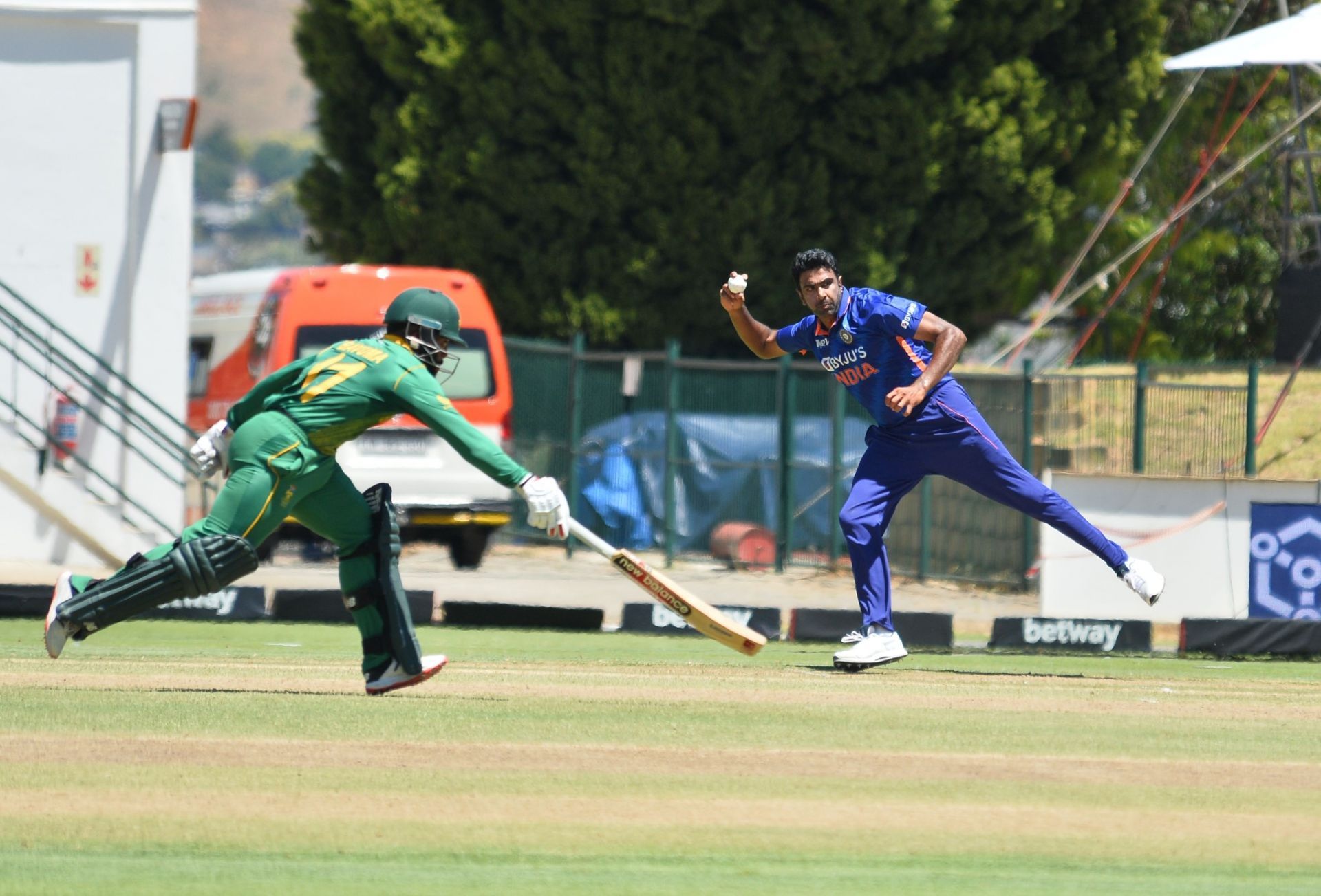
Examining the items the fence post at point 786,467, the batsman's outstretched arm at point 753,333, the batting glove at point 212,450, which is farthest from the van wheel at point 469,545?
the batting glove at point 212,450

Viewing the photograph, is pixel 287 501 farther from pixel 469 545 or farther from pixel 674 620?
pixel 469 545

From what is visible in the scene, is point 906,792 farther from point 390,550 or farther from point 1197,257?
point 1197,257

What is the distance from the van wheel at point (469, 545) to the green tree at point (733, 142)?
24.7ft

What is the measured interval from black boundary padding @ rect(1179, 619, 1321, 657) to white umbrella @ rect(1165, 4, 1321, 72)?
9826mm

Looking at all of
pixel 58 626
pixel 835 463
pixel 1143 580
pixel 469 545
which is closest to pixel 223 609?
pixel 58 626

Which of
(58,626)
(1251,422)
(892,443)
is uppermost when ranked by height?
(1251,422)

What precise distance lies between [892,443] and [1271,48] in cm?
1292

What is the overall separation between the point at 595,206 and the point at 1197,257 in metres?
9.08

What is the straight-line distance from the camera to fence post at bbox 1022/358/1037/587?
18266mm

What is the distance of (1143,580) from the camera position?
31.9 feet

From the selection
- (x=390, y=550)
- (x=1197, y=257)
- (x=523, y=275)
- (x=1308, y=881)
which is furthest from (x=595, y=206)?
(x=1308, y=881)

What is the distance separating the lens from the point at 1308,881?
200 inches

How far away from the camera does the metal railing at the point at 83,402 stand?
1694 cm

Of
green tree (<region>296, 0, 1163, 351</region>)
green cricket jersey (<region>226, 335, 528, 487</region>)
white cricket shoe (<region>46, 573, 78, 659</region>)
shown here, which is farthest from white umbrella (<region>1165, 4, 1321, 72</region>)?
white cricket shoe (<region>46, 573, 78, 659</region>)
